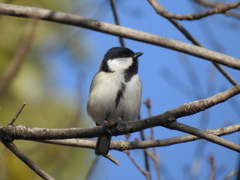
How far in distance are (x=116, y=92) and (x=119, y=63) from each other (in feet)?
1.48

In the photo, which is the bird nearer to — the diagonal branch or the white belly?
the white belly

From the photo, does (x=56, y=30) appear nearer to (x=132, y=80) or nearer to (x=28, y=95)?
(x=28, y=95)

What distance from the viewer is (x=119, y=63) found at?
4.11 metres

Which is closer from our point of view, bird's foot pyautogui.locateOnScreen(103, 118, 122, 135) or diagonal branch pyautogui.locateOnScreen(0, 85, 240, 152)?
diagonal branch pyautogui.locateOnScreen(0, 85, 240, 152)

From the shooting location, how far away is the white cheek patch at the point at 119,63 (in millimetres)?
4030

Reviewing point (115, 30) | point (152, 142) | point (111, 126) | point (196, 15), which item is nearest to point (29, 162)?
point (111, 126)

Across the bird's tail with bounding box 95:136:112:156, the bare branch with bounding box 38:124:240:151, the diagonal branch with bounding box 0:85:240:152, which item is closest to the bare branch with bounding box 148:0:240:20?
the diagonal branch with bounding box 0:85:240:152

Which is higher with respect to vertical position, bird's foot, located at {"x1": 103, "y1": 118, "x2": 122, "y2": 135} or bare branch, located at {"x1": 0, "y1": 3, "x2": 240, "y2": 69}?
bare branch, located at {"x1": 0, "y1": 3, "x2": 240, "y2": 69}

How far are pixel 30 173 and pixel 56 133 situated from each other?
1839 mm

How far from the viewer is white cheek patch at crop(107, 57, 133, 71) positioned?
13.2 feet

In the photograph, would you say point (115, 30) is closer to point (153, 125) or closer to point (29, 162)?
point (153, 125)

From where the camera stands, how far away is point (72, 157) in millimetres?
5770

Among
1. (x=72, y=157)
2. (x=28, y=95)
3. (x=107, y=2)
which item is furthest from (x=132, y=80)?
(x=28, y=95)

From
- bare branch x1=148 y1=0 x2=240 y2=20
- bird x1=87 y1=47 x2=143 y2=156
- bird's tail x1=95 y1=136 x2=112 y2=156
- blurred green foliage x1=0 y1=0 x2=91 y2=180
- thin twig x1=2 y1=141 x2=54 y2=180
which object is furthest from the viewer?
blurred green foliage x1=0 y1=0 x2=91 y2=180
